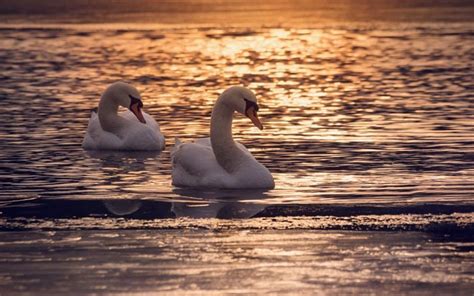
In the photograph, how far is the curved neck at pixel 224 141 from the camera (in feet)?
46.4

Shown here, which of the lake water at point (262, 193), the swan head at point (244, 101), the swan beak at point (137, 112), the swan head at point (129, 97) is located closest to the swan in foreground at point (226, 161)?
the swan head at point (244, 101)

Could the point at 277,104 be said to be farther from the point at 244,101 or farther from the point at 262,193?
the point at 262,193

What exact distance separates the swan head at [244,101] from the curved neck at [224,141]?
0.13 meters

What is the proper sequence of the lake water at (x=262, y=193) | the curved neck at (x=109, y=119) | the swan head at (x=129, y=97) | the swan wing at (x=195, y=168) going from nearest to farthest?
the lake water at (x=262, y=193) < the swan wing at (x=195, y=168) < the swan head at (x=129, y=97) < the curved neck at (x=109, y=119)

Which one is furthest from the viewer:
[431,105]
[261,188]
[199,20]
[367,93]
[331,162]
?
[199,20]

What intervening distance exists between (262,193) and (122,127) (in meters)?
4.73

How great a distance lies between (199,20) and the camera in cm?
4594

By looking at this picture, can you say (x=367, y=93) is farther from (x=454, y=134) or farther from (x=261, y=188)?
(x=261, y=188)

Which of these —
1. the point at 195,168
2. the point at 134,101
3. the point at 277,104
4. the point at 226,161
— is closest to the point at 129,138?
the point at 134,101

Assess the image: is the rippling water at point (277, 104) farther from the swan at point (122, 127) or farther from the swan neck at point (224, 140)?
the swan neck at point (224, 140)

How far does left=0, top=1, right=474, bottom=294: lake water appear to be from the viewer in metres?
9.98

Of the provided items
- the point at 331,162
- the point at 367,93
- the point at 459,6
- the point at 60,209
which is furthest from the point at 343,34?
the point at 60,209

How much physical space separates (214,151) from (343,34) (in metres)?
25.8

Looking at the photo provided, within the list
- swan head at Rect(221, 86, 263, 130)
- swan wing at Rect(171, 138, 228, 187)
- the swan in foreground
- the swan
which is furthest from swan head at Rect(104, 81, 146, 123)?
swan head at Rect(221, 86, 263, 130)
